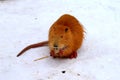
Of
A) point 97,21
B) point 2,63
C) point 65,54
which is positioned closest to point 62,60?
point 65,54

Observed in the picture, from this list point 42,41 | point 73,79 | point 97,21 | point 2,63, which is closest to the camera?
point 73,79

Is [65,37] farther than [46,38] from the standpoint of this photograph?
No

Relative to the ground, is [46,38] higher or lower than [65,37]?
lower

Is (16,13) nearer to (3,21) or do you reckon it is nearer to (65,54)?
(3,21)

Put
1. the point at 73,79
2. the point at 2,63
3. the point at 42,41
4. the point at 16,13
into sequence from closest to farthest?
the point at 73,79 → the point at 2,63 → the point at 42,41 → the point at 16,13
